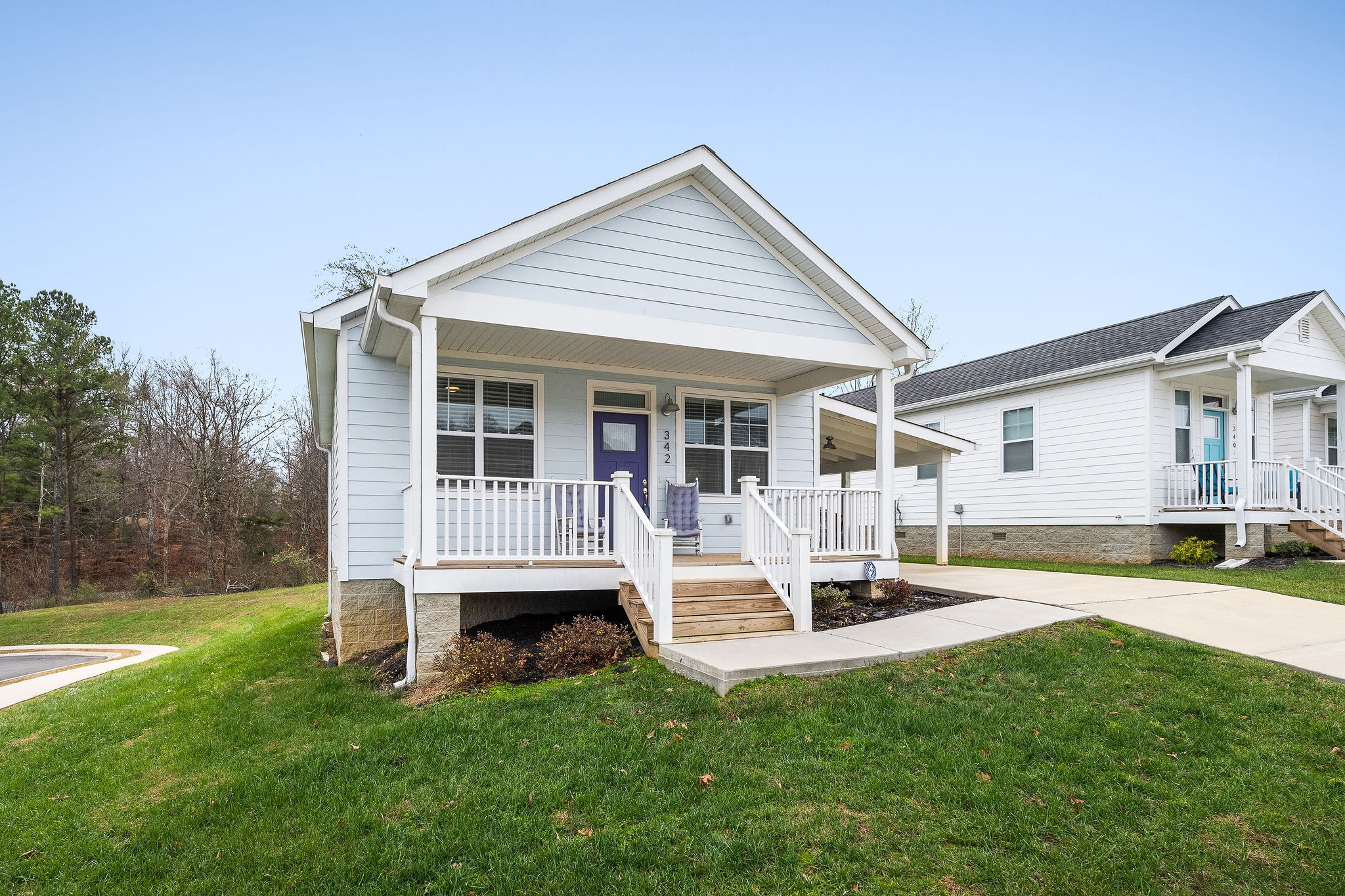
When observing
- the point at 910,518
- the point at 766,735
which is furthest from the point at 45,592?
the point at 766,735

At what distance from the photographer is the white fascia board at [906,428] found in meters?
11.8

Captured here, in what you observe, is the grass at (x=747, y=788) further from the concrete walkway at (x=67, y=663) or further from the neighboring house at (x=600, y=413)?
the concrete walkway at (x=67, y=663)

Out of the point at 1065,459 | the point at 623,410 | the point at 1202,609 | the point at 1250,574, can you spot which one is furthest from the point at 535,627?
the point at 1065,459

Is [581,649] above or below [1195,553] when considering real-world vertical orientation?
below

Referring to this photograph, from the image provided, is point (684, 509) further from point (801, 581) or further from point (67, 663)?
point (67, 663)

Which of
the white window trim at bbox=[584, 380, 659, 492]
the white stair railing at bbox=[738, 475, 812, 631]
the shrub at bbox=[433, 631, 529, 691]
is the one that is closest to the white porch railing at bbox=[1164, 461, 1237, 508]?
the white stair railing at bbox=[738, 475, 812, 631]

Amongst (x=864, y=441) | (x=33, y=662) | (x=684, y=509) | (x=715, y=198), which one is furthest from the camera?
(x=33, y=662)

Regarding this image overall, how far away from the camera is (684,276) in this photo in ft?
27.5

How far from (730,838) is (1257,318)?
14.6 meters

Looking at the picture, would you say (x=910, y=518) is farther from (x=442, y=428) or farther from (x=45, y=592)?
(x=45, y=592)

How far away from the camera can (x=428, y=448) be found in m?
Answer: 6.91

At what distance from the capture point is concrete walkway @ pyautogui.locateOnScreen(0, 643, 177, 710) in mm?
10609

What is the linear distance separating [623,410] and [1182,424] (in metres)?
11.2

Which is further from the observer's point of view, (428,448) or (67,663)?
(67,663)
